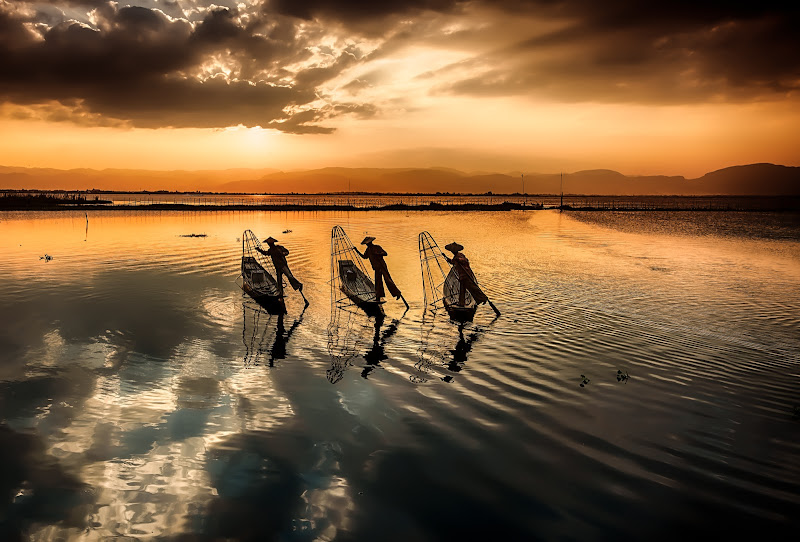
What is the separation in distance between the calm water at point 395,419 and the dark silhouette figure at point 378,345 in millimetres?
148

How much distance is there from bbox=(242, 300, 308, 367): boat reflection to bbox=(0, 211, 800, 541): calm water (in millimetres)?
151

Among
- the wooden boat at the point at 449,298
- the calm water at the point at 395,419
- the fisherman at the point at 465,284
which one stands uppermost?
the fisherman at the point at 465,284

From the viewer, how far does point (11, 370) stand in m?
15.1

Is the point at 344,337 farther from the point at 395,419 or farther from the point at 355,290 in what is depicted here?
the point at 395,419

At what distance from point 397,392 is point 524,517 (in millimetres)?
6001

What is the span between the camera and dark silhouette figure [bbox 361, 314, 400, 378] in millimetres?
16392

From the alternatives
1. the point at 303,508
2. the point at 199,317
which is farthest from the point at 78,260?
the point at 303,508

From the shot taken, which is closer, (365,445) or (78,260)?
(365,445)

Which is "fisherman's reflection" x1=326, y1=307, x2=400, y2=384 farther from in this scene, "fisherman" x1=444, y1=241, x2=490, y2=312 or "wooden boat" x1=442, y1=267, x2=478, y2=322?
"fisherman" x1=444, y1=241, x2=490, y2=312

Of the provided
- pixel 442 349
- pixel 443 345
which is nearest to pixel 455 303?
pixel 443 345

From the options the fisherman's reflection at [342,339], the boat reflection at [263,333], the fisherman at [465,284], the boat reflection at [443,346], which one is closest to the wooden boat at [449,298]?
the fisherman at [465,284]

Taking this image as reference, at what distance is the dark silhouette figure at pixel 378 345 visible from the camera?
16.4m

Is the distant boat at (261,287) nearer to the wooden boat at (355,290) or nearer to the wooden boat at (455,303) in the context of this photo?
the wooden boat at (355,290)

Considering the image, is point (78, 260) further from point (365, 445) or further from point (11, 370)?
point (365, 445)
